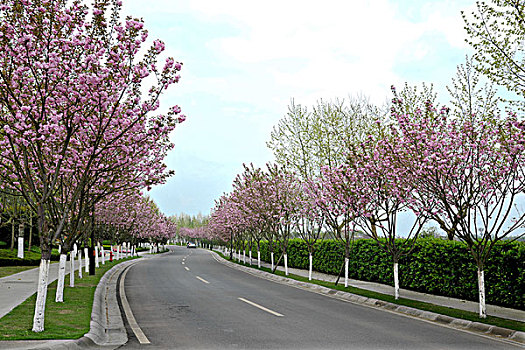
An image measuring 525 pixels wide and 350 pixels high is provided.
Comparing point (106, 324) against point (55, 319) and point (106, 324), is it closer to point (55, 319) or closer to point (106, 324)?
point (106, 324)

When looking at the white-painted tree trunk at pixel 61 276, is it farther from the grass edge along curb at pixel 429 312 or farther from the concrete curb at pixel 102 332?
the grass edge along curb at pixel 429 312

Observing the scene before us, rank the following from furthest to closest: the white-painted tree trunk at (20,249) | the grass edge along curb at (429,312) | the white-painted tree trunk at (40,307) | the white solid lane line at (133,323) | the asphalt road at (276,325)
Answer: the white-painted tree trunk at (20,249) → the grass edge along curb at (429,312) → the white solid lane line at (133,323) → the asphalt road at (276,325) → the white-painted tree trunk at (40,307)

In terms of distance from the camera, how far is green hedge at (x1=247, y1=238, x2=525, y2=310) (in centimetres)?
1378

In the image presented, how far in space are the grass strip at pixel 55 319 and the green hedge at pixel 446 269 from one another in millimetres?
11847

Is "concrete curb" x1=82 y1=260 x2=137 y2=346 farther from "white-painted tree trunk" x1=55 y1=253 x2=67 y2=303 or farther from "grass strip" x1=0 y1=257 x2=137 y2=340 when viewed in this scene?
"white-painted tree trunk" x1=55 y1=253 x2=67 y2=303

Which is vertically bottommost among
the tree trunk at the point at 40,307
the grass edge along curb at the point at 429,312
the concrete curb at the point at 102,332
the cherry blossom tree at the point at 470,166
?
the grass edge along curb at the point at 429,312

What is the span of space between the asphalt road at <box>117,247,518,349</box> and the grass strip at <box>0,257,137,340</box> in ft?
3.54

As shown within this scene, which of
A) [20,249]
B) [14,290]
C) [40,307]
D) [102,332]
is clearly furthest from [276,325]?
[20,249]

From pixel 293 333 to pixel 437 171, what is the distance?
5891 mm

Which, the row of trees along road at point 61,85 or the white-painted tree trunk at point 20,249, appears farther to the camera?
the white-painted tree trunk at point 20,249

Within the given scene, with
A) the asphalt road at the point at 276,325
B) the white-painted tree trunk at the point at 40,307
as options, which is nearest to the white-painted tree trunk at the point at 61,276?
the asphalt road at the point at 276,325

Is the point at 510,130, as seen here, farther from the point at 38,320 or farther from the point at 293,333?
the point at 38,320

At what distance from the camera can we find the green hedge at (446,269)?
13781 millimetres

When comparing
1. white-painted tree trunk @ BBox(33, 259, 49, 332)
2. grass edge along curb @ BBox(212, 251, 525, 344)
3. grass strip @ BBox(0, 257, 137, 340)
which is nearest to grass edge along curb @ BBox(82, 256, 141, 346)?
grass strip @ BBox(0, 257, 137, 340)
